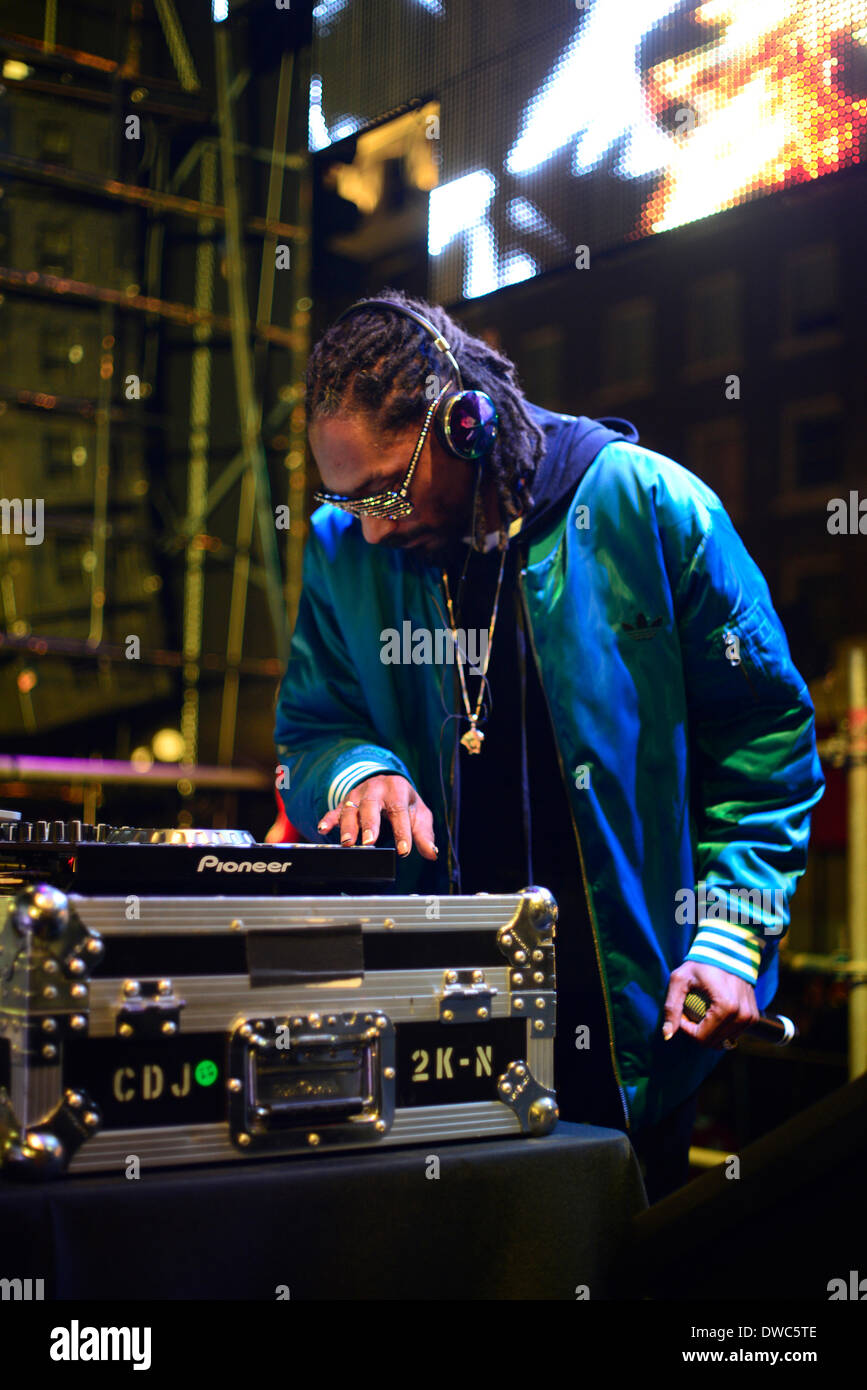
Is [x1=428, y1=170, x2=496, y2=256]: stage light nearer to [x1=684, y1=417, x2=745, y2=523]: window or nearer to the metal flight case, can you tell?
the metal flight case

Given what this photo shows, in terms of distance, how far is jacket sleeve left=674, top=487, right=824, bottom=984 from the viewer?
1.39 meters

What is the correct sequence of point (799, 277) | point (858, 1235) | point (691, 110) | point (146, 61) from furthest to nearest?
1. point (799, 277)
2. point (146, 61)
3. point (691, 110)
4. point (858, 1235)

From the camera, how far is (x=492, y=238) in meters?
2.44

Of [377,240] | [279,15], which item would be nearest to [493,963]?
[377,240]

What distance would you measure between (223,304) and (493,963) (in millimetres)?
7356

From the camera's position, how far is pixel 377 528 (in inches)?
63.7

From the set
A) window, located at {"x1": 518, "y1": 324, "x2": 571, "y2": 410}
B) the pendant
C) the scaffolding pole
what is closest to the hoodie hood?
the pendant

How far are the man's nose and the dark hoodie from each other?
0.59 feet

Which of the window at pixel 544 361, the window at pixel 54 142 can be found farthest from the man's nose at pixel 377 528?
the window at pixel 544 361

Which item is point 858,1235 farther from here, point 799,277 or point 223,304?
point 799,277

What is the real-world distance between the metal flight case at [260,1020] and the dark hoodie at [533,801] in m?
0.36

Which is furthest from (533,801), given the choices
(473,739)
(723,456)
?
(723,456)
